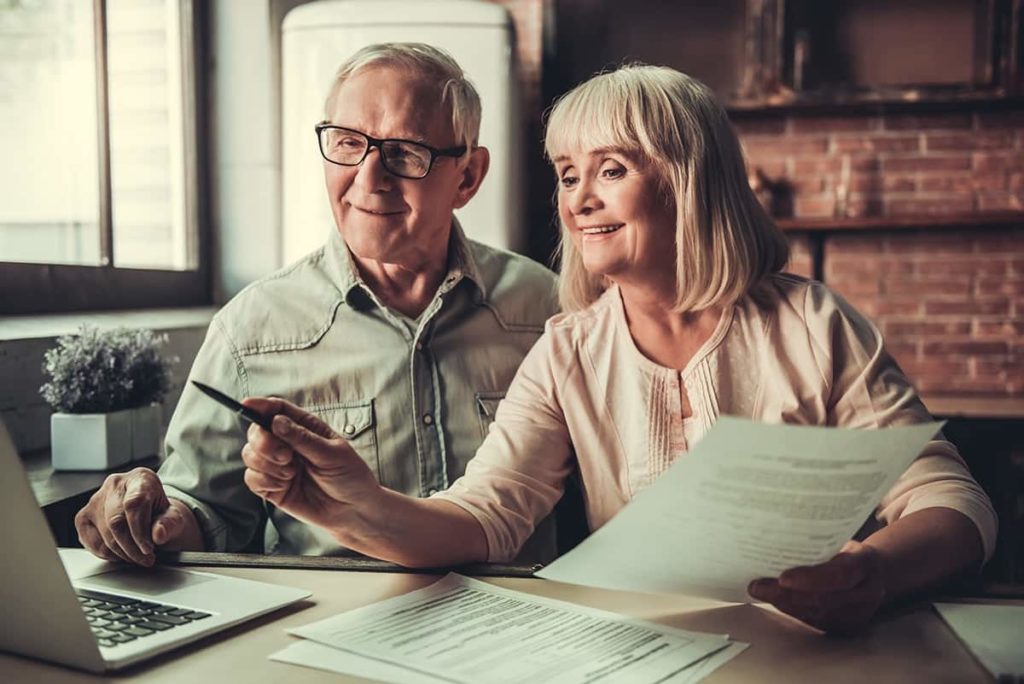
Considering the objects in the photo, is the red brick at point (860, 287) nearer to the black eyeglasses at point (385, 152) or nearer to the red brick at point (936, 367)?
the red brick at point (936, 367)

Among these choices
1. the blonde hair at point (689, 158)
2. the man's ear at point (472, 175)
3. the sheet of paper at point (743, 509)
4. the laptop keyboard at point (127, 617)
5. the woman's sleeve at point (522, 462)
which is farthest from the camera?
the man's ear at point (472, 175)

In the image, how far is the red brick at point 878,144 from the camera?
358 centimetres

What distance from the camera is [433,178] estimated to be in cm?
153

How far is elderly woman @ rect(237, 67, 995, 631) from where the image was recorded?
120 centimetres

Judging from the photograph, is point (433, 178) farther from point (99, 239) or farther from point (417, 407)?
point (99, 239)

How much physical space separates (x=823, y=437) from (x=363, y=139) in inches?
39.8

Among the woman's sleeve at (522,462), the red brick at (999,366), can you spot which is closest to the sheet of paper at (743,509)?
the woman's sleeve at (522,462)

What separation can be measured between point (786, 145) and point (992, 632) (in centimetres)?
306

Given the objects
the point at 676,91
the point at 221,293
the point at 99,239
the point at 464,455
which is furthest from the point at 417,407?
the point at 221,293

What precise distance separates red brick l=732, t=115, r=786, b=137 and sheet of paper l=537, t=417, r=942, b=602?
10.0ft

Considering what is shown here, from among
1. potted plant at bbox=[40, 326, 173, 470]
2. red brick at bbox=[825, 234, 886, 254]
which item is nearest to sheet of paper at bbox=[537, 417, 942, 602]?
potted plant at bbox=[40, 326, 173, 470]

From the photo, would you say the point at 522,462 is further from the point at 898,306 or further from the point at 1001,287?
the point at 1001,287

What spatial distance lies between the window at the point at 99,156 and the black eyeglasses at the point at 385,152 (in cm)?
86

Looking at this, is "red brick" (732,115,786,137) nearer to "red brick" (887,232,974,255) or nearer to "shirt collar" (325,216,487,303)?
"red brick" (887,232,974,255)
